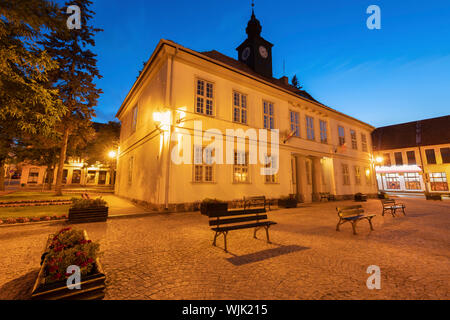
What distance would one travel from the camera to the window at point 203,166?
1216 centimetres

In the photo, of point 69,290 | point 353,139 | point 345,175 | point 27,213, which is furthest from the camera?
point 353,139

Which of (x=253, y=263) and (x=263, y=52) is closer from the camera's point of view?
(x=253, y=263)

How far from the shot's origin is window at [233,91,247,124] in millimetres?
14633

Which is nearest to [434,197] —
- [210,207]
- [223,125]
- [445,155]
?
[445,155]

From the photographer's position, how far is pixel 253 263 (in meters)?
4.20

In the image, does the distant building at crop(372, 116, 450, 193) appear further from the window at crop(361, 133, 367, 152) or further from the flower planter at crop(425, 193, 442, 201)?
the flower planter at crop(425, 193, 442, 201)

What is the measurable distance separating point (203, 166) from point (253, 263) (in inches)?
339

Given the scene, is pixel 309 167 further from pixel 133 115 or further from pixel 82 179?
pixel 82 179

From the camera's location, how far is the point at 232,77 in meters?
14.4

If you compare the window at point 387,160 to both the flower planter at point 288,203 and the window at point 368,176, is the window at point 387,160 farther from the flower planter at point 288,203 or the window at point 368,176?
the flower planter at point 288,203

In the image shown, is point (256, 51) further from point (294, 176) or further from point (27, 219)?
point (27, 219)

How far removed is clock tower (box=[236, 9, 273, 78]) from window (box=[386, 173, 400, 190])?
39841 millimetres
